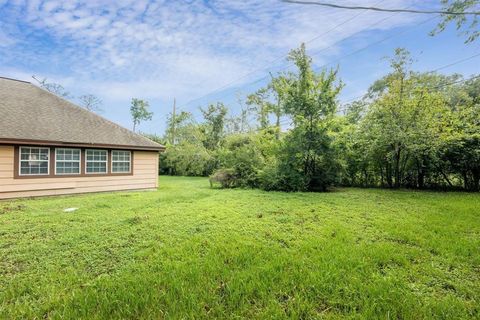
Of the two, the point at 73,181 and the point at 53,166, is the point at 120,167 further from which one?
the point at 53,166

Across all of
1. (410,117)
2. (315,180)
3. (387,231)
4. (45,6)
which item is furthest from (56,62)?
(410,117)

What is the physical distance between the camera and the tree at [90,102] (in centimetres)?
3403

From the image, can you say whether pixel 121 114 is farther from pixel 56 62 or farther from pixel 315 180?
pixel 315 180

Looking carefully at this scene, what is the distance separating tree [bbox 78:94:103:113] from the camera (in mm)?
34031

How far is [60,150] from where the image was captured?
350 inches

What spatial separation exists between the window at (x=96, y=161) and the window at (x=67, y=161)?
36cm

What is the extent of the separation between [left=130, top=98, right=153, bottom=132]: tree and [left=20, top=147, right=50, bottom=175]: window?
31.6 meters

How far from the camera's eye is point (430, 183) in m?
11.4

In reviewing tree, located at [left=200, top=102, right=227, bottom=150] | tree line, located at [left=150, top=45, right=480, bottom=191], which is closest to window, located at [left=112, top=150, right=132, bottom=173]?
tree line, located at [left=150, top=45, right=480, bottom=191]

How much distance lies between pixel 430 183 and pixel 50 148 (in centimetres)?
1657

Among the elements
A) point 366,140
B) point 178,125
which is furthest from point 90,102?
point 366,140

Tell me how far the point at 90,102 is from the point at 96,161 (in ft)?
99.5

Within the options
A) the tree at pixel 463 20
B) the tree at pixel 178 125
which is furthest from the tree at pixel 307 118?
the tree at pixel 178 125

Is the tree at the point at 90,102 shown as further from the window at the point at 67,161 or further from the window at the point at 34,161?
the window at the point at 34,161
